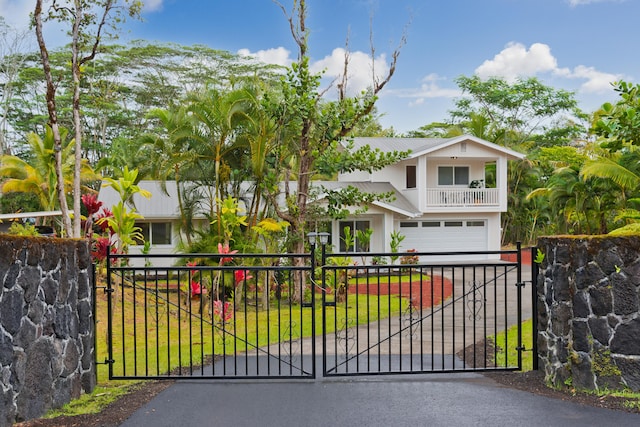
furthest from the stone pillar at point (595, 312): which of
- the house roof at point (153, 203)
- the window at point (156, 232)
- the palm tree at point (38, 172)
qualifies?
the window at point (156, 232)

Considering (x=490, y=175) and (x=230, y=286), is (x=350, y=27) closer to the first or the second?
(x=230, y=286)

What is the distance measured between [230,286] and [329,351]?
221 inches

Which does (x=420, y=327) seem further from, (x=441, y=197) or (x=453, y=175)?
(x=453, y=175)

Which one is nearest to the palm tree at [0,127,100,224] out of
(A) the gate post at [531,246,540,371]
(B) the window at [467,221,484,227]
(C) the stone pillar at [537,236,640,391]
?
(B) the window at [467,221,484,227]

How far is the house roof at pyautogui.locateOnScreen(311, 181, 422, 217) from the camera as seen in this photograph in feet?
77.9

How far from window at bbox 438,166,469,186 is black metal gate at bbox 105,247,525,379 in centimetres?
909

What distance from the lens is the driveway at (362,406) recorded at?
5.66 metres

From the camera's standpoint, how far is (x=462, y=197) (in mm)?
26234

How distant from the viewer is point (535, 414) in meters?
5.81

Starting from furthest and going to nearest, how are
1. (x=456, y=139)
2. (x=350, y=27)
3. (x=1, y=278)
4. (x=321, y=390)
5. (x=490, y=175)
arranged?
(x=490, y=175) < (x=456, y=139) < (x=350, y=27) < (x=321, y=390) < (x=1, y=278)

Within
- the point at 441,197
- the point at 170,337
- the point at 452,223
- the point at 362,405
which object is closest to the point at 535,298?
the point at 362,405

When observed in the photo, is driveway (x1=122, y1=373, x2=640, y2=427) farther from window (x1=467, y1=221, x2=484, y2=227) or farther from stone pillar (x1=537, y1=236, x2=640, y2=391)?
window (x1=467, y1=221, x2=484, y2=227)

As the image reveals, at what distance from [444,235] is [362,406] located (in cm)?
2117

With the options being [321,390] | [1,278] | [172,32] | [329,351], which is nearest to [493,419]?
[321,390]
